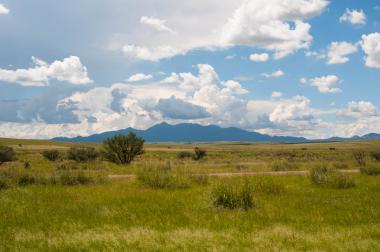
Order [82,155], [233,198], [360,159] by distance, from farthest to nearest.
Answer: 1. [82,155]
2. [360,159]
3. [233,198]

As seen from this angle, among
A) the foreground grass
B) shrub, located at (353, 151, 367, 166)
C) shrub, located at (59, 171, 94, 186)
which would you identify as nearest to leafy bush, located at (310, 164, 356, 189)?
the foreground grass

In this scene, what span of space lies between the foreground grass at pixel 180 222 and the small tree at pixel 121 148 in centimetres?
2381

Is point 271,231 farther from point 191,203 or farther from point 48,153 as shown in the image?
point 48,153

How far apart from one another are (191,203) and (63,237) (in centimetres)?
607

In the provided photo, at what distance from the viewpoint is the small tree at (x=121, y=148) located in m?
42.1

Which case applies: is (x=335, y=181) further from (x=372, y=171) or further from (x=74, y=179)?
(x=74, y=179)

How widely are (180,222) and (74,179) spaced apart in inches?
467

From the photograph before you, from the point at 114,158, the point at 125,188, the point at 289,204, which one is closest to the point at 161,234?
the point at 289,204

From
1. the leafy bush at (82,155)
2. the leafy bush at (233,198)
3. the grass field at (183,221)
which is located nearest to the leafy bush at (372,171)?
the grass field at (183,221)

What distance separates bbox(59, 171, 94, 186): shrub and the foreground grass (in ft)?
12.6

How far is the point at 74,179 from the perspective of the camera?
2225 cm

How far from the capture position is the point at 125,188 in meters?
19.7

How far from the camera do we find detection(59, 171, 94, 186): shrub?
72.4 feet

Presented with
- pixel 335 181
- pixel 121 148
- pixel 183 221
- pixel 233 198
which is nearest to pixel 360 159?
pixel 121 148
